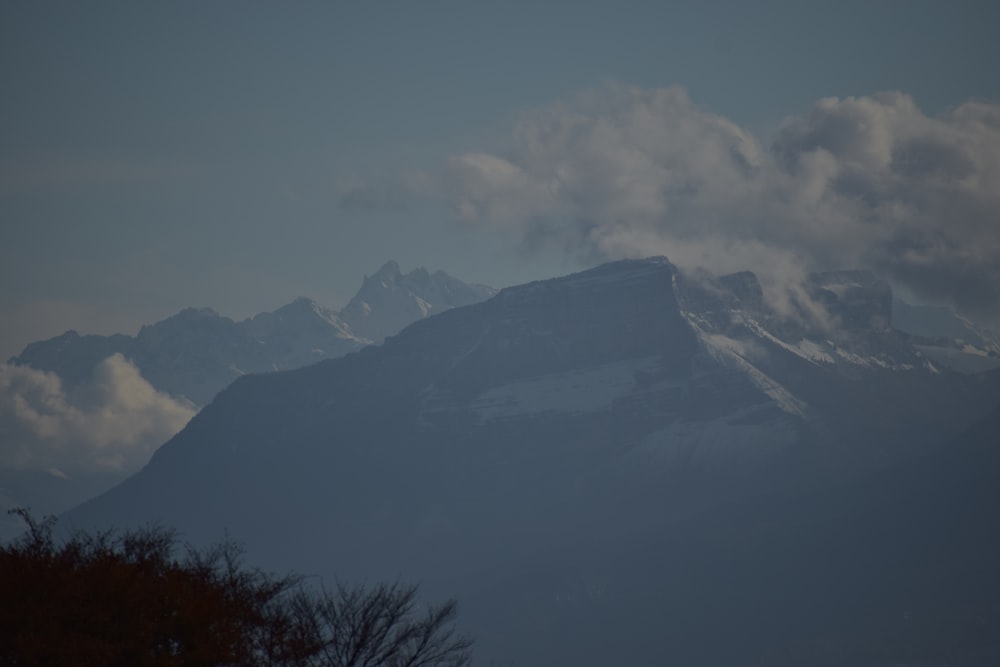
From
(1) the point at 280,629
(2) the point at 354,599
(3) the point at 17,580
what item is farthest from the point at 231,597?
(3) the point at 17,580

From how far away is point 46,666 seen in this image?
38094mm

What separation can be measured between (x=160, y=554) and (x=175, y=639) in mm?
14874

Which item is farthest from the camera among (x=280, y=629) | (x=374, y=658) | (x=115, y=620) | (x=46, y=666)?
(x=374, y=658)

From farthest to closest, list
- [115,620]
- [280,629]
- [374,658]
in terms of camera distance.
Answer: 1. [374,658]
2. [280,629]
3. [115,620]

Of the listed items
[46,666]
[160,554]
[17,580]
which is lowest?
[46,666]

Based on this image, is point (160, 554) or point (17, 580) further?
point (160, 554)

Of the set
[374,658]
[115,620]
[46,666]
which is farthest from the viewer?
[374,658]

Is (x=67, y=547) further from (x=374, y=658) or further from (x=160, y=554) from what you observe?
(x=374, y=658)

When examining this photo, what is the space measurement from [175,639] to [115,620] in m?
2.24

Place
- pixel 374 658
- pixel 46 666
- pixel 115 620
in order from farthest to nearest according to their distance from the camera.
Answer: pixel 374 658 < pixel 115 620 < pixel 46 666

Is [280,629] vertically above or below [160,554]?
below

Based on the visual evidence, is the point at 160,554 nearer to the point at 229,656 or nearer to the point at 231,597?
the point at 231,597

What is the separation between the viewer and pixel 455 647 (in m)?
55.7

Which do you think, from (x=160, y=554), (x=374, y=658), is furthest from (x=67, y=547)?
(x=374, y=658)
